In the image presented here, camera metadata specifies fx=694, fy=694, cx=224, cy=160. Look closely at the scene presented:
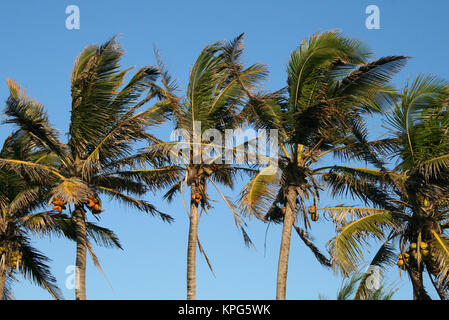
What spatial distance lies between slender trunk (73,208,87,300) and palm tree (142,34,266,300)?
7.34 ft

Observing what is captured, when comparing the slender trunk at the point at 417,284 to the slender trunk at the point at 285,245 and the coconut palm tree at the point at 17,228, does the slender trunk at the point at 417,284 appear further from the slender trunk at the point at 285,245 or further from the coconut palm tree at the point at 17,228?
the coconut palm tree at the point at 17,228

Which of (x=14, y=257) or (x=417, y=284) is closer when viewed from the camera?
(x=417, y=284)

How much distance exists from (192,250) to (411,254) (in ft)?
18.8

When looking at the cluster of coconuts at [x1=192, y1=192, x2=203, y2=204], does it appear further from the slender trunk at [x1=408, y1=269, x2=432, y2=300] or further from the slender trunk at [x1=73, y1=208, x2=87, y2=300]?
the slender trunk at [x1=408, y1=269, x2=432, y2=300]

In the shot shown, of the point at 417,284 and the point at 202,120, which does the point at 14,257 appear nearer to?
the point at 202,120

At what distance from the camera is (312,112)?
17297 mm

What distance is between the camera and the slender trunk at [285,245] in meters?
16.9

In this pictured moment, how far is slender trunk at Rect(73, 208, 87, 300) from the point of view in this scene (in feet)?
58.7

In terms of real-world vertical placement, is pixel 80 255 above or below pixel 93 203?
below

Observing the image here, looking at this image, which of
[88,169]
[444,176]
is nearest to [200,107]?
[88,169]

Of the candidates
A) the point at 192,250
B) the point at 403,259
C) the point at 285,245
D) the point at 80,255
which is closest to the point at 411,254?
the point at 403,259

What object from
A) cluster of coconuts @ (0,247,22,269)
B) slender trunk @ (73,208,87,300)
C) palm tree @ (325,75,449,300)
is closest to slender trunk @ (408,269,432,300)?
palm tree @ (325,75,449,300)

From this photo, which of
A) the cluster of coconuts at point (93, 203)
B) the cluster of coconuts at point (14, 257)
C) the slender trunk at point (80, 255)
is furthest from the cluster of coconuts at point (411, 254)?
the cluster of coconuts at point (14, 257)
